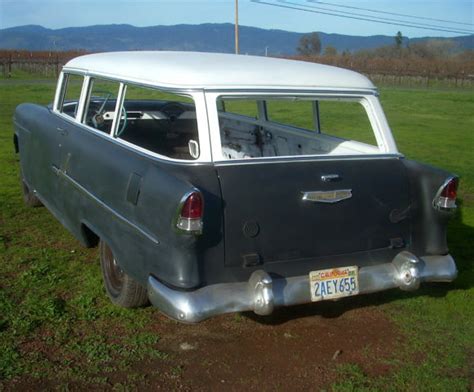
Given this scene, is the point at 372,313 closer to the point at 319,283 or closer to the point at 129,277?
the point at 319,283

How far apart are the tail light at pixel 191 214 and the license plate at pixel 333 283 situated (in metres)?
0.78

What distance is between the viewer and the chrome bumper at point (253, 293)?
118 inches

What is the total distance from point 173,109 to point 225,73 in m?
2.23

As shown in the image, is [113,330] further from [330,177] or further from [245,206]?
[330,177]

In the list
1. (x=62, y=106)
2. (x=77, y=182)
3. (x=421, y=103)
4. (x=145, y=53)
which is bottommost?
(x=421, y=103)

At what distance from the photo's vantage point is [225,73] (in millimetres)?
3498

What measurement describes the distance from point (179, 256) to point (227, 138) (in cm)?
228

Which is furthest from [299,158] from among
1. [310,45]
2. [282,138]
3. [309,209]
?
[310,45]

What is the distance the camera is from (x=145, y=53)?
4.53 m

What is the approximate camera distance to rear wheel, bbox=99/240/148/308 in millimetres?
3719

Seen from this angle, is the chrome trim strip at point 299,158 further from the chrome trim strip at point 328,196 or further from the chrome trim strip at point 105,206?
the chrome trim strip at point 105,206

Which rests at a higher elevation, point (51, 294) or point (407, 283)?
point (407, 283)

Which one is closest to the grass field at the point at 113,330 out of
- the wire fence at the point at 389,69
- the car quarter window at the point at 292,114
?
the car quarter window at the point at 292,114

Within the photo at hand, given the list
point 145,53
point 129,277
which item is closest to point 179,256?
point 129,277
